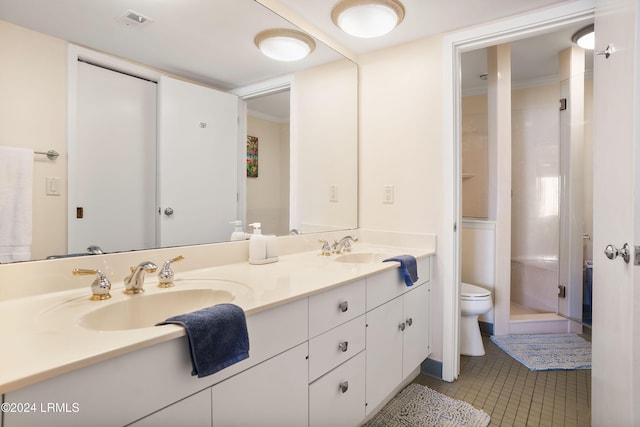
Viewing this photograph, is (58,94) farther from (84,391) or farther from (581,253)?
(581,253)

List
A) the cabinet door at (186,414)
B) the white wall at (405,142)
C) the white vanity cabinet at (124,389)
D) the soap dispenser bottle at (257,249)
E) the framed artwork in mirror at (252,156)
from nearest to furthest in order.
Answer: the white vanity cabinet at (124,389)
the cabinet door at (186,414)
the soap dispenser bottle at (257,249)
the framed artwork in mirror at (252,156)
the white wall at (405,142)

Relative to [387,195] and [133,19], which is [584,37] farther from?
[133,19]

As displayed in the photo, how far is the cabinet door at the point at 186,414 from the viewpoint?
0.77 metres

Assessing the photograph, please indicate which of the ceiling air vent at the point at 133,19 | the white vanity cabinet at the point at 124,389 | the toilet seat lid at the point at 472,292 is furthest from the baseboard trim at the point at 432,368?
the ceiling air vent at the point at 133,19

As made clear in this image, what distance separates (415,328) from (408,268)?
0.41 meters

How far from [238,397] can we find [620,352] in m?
1.41

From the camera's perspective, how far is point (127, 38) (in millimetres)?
1253

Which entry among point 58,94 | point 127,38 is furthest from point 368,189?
point 58,94

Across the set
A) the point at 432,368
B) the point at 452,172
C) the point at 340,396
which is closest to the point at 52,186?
the point at 340,396

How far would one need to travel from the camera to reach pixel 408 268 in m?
1.75

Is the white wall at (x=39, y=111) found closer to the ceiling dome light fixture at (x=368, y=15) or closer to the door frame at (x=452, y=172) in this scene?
the ceiling dome light fixture at (x=368, y=15)

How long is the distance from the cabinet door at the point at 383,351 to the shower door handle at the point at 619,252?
89 centimetres

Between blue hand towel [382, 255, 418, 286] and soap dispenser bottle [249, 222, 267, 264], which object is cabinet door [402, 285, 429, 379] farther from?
soap dispenser bottle [249, 222, 267, 264]

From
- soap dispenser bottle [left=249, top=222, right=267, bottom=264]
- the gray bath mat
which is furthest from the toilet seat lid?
soap dispenser bottle [left=249, top=222, right=267, bottom=264]
